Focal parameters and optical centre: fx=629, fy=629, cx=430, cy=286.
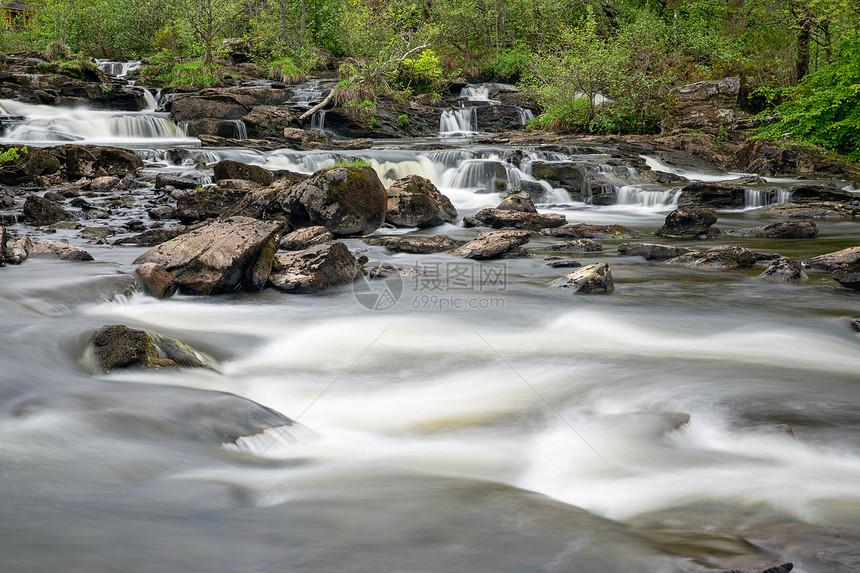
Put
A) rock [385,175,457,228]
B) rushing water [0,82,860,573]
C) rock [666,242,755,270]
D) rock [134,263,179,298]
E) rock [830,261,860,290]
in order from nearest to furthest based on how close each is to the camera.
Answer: rushing water [0,82,860,573]
rock [134,263,179,298]
rock [830,261,860,290]
rock [666,242,755,270]
rock [385,175,457,228]

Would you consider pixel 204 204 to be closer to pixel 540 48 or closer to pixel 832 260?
pixel 832 260

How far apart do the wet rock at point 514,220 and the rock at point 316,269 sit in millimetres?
5095

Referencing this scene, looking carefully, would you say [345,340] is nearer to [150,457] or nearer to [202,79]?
[150,457]

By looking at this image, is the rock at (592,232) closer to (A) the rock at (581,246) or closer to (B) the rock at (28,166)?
(A) the rock at (581,246)

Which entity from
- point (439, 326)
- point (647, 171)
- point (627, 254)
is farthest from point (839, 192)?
point (439, 326)

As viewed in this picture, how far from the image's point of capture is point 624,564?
2248mm

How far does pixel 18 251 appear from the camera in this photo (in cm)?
791

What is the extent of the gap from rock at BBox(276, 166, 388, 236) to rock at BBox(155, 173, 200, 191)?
391 centimetres

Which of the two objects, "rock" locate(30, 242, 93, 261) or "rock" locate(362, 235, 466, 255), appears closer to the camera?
"rock" locate(30, 242, 93, 261)

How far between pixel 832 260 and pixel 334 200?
7.57 meters

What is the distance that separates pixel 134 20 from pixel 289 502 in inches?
1618

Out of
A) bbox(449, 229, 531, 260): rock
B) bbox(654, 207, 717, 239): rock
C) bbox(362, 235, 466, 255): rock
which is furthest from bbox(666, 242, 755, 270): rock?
bbox(362, 235, 466, 255): rock

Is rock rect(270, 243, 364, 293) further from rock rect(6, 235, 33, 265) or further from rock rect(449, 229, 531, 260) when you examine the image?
rock rect(6, 235, 33, 265)

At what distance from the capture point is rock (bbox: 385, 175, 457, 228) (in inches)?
487
